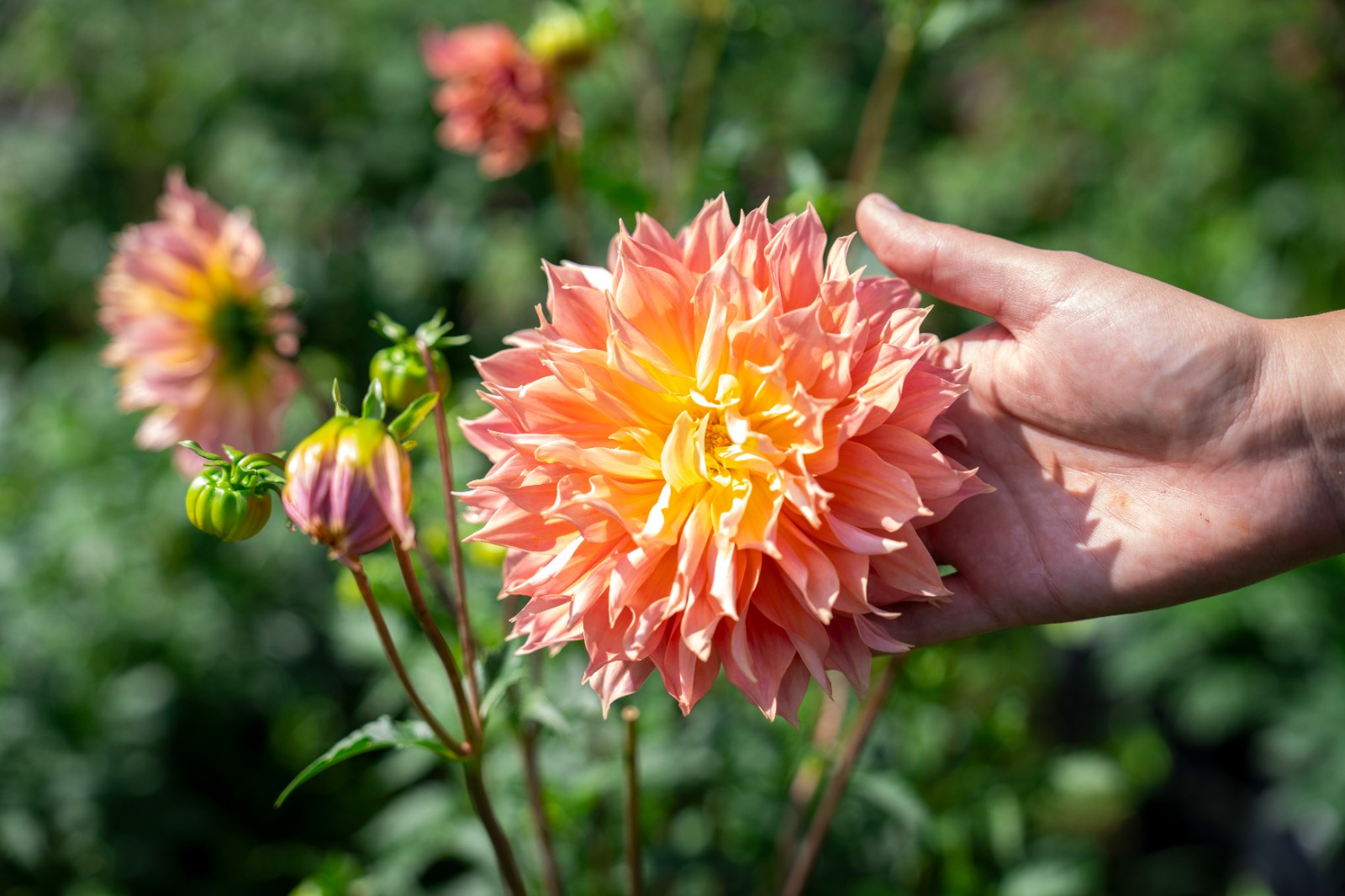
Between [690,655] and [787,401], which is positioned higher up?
[787,401]

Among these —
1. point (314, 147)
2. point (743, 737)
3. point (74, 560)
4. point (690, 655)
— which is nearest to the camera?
point (690, 655)

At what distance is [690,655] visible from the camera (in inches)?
39.5

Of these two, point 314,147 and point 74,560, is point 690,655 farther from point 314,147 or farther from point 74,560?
point 314,147

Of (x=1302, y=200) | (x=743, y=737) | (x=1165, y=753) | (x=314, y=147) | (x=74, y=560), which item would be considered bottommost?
(x=1165, y=753)

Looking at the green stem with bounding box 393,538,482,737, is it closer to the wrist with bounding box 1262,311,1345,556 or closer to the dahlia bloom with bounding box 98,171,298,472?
the dahlia bloom with bounding box 98,171,298,472

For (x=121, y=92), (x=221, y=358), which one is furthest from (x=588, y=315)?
(x=121, y=92)

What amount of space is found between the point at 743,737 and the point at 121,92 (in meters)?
3.88

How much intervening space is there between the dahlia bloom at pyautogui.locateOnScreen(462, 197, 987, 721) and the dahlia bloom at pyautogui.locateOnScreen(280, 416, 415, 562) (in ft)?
0.43

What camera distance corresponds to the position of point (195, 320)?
1675 millimetres

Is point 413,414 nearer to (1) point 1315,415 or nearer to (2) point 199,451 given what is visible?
(2) point 199,451

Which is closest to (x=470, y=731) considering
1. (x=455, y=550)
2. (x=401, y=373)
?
(x=455, y=550)

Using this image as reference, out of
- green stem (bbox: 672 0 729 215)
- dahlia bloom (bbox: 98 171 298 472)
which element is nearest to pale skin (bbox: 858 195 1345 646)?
green stem (bbox: 672 0 729 215)

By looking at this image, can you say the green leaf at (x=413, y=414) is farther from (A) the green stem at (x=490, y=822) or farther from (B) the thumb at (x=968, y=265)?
(B) the thumb at (x=968, y=265)

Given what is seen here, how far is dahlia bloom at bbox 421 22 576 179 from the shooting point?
1943 mm
